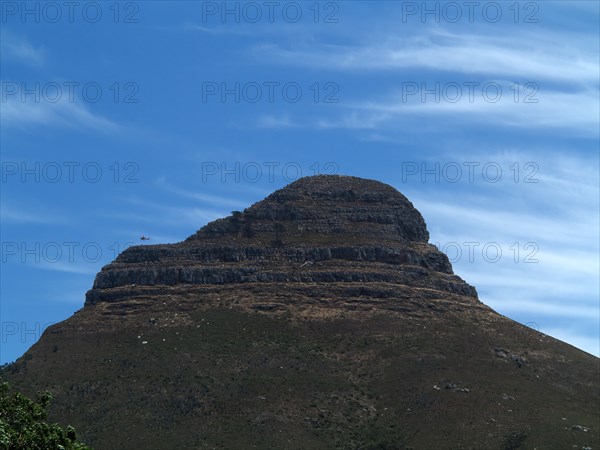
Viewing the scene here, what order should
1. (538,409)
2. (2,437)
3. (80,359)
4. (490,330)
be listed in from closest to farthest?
(2,437) → (538,409) → (80,359) → (490,330)

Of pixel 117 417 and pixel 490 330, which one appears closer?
pixel 117 417

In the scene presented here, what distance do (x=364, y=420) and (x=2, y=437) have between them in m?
97.9

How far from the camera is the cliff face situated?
18088 centimetres

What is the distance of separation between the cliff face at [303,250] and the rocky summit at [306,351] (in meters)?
0.29

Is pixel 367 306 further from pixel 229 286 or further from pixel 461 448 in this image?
pixel 461 448

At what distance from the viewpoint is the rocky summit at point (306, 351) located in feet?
456

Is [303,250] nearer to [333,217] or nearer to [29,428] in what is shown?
[333,217]

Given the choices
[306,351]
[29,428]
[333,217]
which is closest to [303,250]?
[333,217]

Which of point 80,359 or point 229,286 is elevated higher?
point 229,286

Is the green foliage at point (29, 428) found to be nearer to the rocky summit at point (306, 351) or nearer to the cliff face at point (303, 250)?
the rocky summit at point (306, 351)

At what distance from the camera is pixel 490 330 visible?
171 metres

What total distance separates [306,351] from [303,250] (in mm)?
26318

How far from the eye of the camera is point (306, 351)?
162 meters

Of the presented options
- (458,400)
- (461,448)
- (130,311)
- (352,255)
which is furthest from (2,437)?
(352,255)
